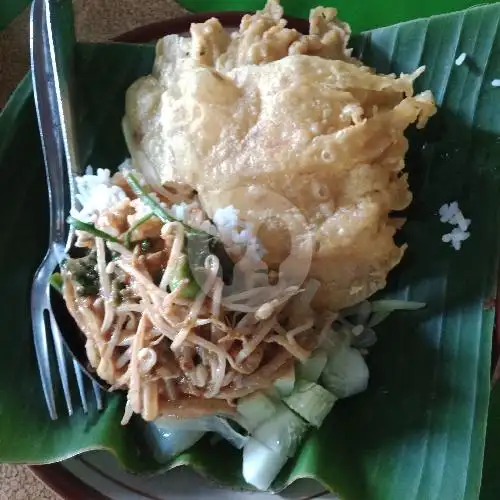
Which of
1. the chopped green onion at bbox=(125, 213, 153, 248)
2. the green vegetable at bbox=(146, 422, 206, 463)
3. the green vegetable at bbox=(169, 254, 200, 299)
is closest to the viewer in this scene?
the green vegetable at bbox=(169, 254, 200, 299)

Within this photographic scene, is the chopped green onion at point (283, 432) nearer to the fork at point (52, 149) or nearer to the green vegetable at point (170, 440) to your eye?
the green vegetable at point (170, 440)

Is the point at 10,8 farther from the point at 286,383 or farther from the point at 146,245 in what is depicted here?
the point at 286,383

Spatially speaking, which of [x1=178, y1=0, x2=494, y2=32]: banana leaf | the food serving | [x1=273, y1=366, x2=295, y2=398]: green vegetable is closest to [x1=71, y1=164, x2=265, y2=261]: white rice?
the food serving

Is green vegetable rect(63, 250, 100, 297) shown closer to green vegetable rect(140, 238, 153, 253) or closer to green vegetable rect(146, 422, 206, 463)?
green vegetable rect(140, 238, 153, 253)

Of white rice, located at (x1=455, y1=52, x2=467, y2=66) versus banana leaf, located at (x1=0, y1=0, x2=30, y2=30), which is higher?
white rice, located at (x1=455, y1=52, x2=467, y2=66)

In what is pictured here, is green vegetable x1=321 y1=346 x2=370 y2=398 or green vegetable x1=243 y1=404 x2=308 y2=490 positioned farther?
green vegetable x1=321 y1=346 x2=370 y2=398

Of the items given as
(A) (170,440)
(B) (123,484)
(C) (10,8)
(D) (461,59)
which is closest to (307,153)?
(D) (461,59)

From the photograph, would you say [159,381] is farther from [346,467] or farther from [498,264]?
[498,264]

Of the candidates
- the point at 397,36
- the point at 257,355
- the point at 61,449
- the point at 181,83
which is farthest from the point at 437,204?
the point at 61,449
